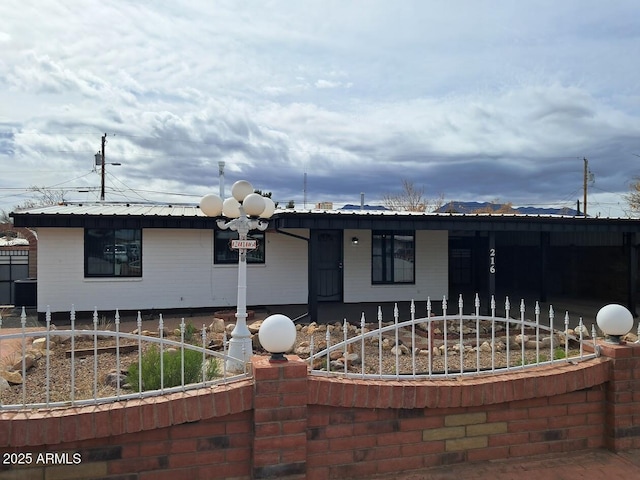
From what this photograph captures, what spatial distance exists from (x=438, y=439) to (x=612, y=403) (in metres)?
1.59

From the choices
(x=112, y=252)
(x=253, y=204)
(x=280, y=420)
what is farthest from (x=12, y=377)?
(x=112, y=252)

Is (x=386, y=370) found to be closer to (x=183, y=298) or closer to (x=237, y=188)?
(x=237, y=188)

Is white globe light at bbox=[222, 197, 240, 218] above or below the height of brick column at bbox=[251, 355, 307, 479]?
above

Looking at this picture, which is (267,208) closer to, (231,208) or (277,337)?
(231,208)

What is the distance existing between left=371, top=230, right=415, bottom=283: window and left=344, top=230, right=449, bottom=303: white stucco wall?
0.53ft

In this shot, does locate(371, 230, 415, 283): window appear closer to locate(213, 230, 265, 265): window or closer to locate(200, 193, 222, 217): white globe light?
locate(213, 230, 265, 265): window

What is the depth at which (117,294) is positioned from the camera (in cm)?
1154

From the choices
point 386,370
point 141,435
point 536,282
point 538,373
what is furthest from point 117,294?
point 536,282

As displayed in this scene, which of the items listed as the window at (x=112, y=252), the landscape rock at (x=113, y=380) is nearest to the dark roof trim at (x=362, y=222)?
the window at (x=112, y=252)

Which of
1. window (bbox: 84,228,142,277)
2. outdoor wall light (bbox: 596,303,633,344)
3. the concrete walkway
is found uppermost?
window (bbox: 84,228,142,277)

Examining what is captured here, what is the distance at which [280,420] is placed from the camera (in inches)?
124

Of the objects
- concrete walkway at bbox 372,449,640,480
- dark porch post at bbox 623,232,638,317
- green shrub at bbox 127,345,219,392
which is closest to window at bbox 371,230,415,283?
dark porch post at bbox 623,232,638,317

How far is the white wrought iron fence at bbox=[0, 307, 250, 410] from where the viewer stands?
122 inches

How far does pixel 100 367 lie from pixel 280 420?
4475 mm
